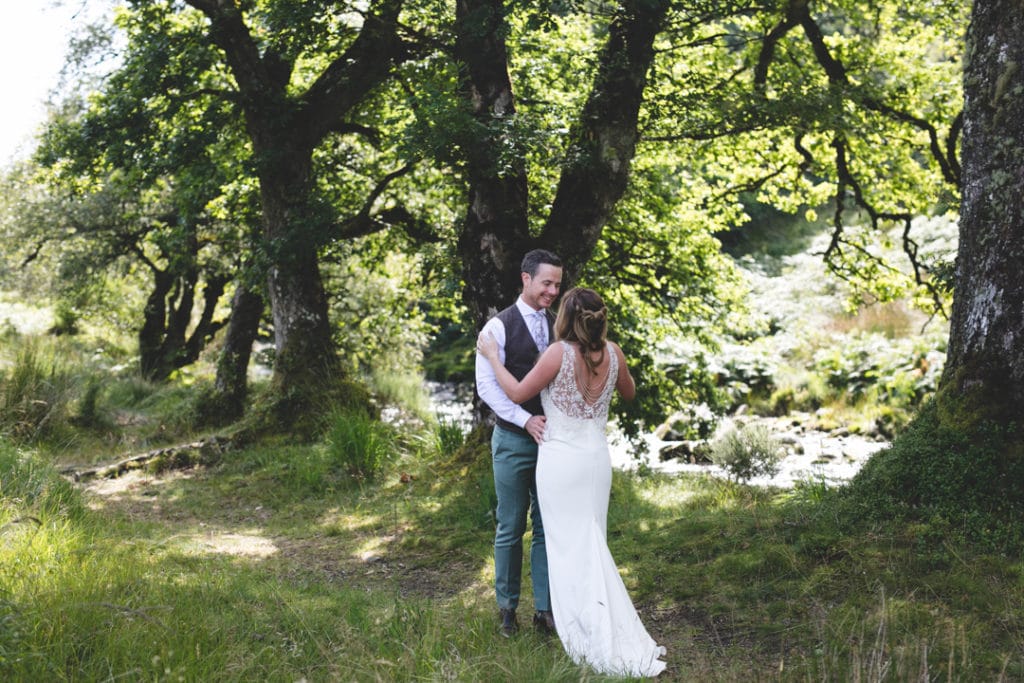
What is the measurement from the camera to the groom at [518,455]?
16.3ft

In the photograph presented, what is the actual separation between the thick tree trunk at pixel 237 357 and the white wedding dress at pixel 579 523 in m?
9.70

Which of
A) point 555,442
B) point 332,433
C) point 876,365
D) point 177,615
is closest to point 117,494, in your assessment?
point 332,433

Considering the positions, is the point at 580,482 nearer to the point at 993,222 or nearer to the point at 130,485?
the point at 993,222

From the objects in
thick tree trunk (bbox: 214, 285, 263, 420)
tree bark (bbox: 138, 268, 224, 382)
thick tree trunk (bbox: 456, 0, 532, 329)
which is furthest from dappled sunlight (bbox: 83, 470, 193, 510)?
tree bark (bbox: 138, 268, 224, 382)

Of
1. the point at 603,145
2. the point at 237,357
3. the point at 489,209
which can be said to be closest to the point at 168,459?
the point at 237,357

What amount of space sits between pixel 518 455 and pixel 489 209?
172 inches

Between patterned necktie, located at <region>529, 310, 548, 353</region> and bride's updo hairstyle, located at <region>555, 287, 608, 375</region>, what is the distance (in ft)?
1.34

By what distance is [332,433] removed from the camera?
10281 mm

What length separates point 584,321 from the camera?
15.0 feet

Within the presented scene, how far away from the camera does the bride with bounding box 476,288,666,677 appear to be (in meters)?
4.56

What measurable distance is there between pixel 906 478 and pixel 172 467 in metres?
8.55

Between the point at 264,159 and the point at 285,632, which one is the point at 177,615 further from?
the point at 264,159

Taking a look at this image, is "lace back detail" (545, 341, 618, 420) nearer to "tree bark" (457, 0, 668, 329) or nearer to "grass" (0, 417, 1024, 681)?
"grass" (0, 417, 1024, 681)

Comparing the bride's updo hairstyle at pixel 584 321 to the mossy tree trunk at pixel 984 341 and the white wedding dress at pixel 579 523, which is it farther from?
the mossy tree trunk at pixel 984 341
